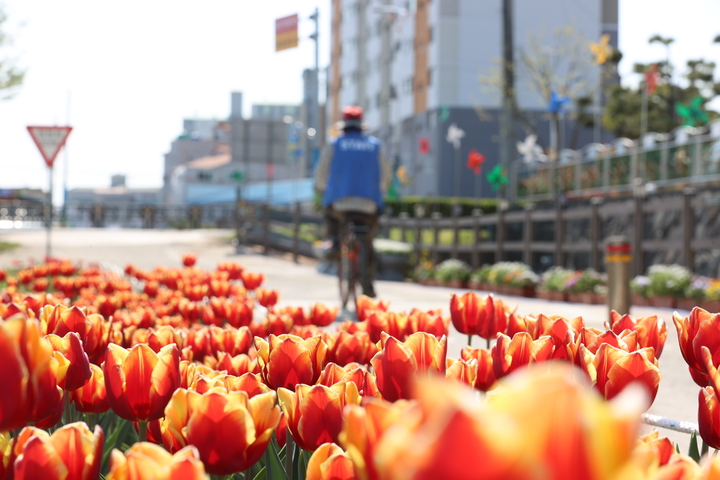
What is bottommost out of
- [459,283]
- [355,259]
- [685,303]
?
[459,283]

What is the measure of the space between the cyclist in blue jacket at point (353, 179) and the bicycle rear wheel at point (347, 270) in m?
0.16

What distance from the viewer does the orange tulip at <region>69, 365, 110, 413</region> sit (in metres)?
1.59

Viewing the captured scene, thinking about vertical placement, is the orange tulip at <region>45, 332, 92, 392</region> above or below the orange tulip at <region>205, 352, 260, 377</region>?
above

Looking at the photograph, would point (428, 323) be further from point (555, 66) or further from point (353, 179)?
point (555, 66)

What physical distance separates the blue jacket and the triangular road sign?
553 cm

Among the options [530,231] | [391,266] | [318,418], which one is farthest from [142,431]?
[391,266]

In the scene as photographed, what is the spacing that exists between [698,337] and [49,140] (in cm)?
1249

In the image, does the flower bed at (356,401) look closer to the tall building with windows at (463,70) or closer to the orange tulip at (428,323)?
the orange tulip at (428,323)

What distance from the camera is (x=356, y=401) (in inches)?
50.5

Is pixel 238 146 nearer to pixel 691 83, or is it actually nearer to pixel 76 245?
pixel 691 83

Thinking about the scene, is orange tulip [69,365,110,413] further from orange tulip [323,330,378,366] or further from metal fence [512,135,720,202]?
metal fence [512,135,720,202]

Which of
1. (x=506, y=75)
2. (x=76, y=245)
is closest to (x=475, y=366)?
(x=506, y=75)

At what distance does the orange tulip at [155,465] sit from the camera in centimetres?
75

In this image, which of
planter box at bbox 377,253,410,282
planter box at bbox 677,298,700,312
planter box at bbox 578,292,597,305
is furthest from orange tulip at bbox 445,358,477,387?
planter box at bbox 377,253,410,282
